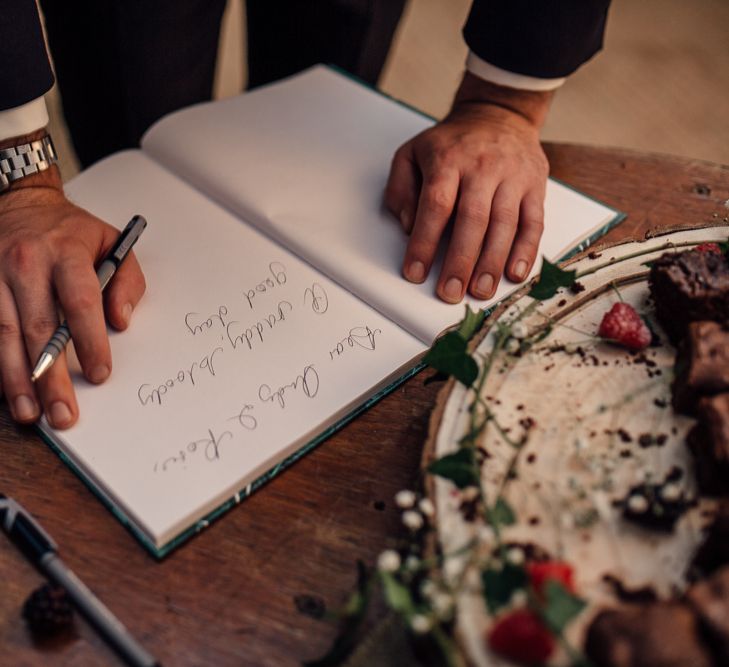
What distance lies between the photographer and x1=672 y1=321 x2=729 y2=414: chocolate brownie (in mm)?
636

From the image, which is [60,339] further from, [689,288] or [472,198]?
[689,288]

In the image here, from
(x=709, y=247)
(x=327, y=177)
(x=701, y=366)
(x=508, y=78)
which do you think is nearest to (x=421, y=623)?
(x=701, y=366)

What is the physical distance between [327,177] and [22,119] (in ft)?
1.27

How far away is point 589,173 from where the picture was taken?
106 centimetres

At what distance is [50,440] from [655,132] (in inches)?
90.6

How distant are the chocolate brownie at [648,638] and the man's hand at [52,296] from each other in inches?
19.6

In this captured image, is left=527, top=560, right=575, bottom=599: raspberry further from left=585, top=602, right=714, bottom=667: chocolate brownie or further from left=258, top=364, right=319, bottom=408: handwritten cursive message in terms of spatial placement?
left=258, top=364, right=319, bottom=408: handwritten cursive message

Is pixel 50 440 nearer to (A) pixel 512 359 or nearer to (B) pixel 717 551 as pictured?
(A) pixel 512 359

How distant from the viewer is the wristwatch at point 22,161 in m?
0.85

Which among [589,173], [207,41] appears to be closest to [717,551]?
[589,173]

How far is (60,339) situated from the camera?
0.72m

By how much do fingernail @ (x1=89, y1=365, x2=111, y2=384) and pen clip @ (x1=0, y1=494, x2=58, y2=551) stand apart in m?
0.14

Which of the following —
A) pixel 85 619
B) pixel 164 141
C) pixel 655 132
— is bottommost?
pixel 655 132

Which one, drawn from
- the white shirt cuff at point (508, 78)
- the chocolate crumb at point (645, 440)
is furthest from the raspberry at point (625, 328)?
the white shirt cuff at point (508, 78)
